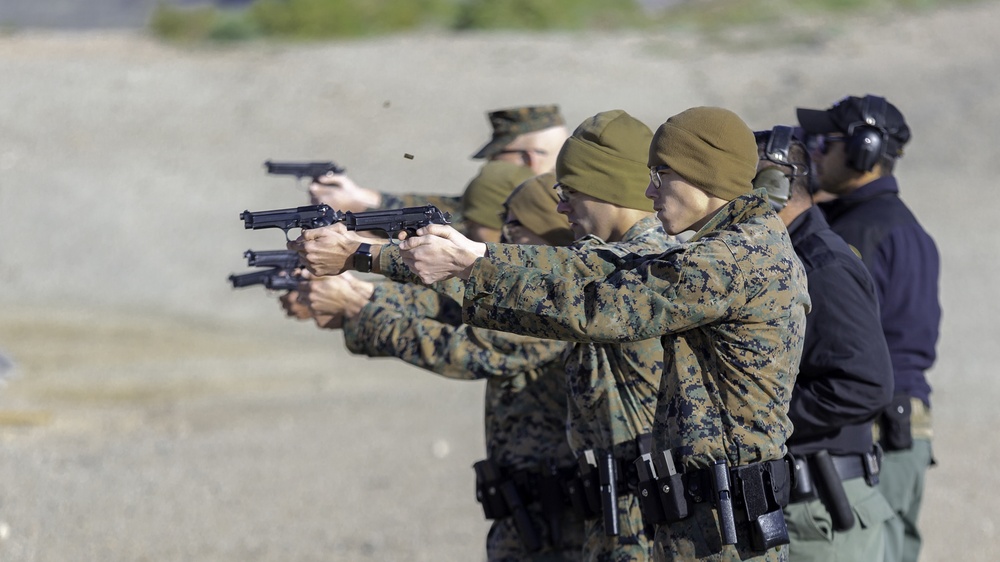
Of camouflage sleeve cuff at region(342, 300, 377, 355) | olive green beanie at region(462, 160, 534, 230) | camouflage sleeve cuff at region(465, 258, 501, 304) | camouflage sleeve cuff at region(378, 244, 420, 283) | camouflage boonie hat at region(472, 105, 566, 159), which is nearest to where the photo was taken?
camouflage sleeve cuff at region(465, 258, 501, 304)

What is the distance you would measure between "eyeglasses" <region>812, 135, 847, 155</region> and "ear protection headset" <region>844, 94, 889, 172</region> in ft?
0.14

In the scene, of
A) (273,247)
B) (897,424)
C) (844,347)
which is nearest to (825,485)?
(844,347)

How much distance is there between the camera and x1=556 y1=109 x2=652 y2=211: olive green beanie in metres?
3.80

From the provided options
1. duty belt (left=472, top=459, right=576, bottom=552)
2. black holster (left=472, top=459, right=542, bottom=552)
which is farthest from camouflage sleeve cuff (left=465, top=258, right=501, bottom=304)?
black holster (left=472, top=459, right=542, bottom=552)

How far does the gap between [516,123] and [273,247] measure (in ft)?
37.7

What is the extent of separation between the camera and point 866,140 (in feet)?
16.8

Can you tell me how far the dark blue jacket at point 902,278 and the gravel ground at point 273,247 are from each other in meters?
1.99

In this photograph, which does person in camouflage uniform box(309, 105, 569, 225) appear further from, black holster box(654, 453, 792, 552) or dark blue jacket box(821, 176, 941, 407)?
black holster box(654, 453, 792, 552)

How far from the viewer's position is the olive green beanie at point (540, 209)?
445 cm

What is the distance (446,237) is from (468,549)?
4988mm

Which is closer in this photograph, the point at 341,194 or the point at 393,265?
the point at 393,265

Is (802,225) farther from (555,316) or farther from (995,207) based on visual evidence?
(995,207)

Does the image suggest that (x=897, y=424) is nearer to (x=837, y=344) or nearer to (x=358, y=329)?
(x=837, y=344)

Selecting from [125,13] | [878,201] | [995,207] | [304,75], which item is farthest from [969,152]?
[125,13]
